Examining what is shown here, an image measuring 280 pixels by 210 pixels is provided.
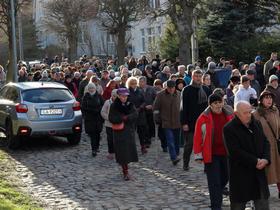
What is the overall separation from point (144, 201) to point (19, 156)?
5.71 metres

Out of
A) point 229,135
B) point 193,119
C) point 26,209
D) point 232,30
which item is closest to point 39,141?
point 193,119

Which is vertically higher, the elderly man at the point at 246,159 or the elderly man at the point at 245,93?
the elderly man at the point at 245,93

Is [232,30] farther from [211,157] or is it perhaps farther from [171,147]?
[211,157]

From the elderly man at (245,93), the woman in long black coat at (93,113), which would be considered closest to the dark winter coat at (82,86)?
the woman in long black coat at (93,113)

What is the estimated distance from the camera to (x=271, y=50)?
1212 inches

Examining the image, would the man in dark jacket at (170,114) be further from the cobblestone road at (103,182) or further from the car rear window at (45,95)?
the car rear window at (45,95)

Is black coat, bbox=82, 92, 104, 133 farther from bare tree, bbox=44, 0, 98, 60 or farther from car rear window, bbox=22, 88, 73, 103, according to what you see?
bare tree, bbox=44, 0, 98, 60

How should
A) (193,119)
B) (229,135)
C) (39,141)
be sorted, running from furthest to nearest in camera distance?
1. (39,141)
2. (193,119)
3. (229,135)

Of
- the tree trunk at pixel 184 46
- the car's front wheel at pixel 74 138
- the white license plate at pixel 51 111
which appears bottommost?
the car's front wheel at pixel 74 138

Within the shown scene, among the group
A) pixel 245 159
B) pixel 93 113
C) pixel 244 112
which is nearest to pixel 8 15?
pixel 93 113

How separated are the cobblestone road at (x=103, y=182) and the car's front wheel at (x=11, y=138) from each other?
0.24m

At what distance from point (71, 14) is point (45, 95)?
35192 mm

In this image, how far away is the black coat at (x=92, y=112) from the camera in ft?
46.0

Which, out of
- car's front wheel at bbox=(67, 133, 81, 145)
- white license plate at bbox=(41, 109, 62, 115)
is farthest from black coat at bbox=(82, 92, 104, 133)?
car's front wheel at bbox=(67, 133, 81, 145)
